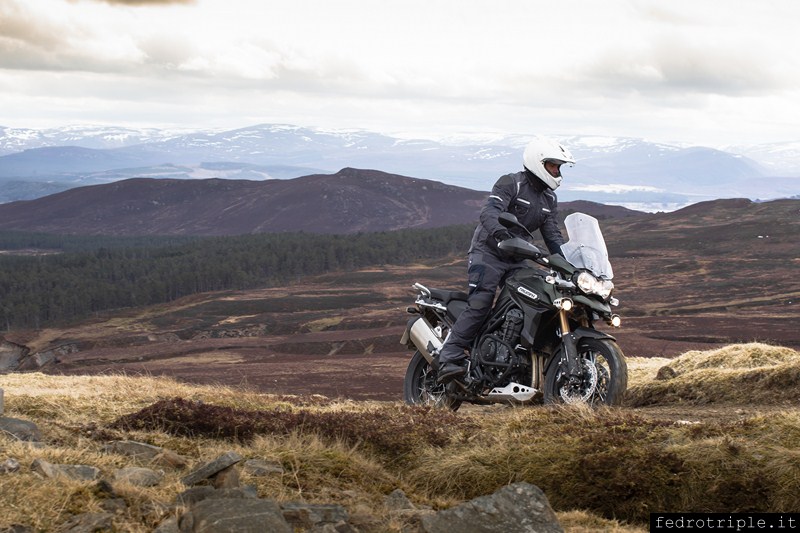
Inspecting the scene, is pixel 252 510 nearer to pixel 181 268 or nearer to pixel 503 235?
pixel 503 235

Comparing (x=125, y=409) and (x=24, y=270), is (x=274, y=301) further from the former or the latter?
→ (x=125, y=409)

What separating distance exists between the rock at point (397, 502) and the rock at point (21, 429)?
353 cm

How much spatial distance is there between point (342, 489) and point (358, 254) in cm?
17175

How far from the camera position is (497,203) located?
476 inches

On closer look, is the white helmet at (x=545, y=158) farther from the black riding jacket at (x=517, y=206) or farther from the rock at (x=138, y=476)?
the rock at (x=138, y=476)

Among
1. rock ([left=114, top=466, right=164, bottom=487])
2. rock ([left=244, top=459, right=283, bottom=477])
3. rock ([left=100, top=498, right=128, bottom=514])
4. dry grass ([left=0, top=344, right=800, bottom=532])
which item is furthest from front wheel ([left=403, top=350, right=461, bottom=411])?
rock ([left=100, top=498, right=128, bottom=514])

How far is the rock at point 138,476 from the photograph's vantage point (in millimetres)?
6996

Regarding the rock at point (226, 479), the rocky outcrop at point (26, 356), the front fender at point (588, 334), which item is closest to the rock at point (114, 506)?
the rock at point (226, 479)

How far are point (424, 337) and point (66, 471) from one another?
278 inches

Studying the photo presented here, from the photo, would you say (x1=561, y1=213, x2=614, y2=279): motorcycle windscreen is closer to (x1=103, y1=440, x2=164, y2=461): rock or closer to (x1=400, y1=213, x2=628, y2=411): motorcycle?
(x1=400, y1=213, x2=628, y2=411): motorcycle

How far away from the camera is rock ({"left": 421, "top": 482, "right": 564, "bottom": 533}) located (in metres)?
6.36

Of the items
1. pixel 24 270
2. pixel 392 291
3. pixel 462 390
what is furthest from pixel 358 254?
pixel 462 390

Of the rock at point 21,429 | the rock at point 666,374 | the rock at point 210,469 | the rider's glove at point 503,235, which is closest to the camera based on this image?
the rock at point 210,469

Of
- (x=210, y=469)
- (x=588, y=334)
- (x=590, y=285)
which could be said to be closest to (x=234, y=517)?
(x=210, y=469)
